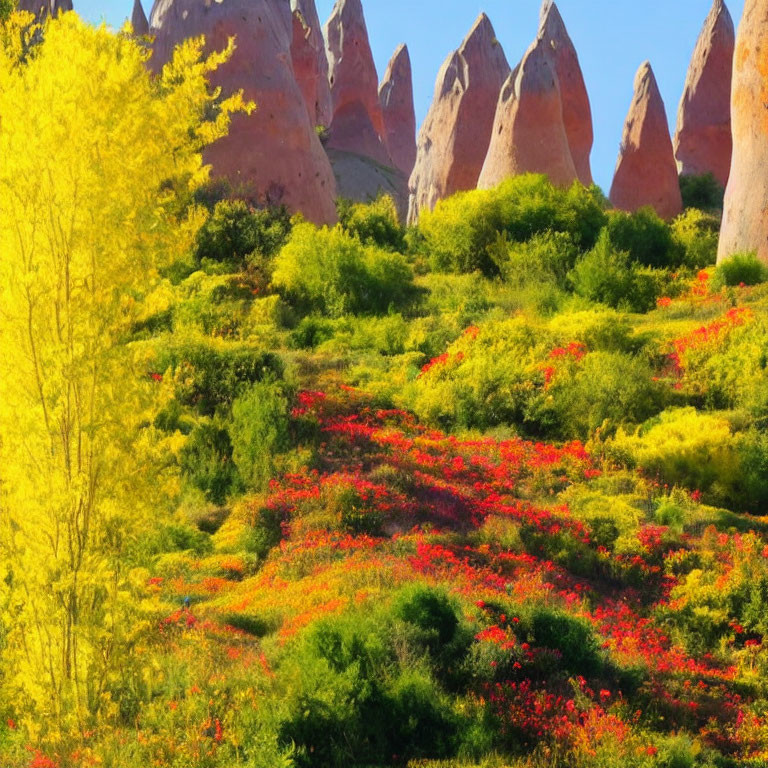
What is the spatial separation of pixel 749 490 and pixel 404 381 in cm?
550

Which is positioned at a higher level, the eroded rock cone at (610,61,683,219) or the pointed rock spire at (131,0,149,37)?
the pointed rock spire at (131,0,149,37)

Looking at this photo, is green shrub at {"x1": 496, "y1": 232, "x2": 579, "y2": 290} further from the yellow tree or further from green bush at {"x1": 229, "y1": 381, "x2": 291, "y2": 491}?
the yellow tree

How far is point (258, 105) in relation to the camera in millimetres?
25000

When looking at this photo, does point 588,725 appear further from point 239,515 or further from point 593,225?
point 593,225

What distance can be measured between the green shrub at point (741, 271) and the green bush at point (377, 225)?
895 cm

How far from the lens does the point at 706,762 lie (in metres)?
6.17

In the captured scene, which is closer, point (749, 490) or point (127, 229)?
point (127, 229)

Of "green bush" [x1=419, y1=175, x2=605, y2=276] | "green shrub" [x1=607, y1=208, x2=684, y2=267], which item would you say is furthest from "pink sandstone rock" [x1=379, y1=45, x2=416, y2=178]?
"green shrub" [x1=607, y1=208, x2=684, y2=267]

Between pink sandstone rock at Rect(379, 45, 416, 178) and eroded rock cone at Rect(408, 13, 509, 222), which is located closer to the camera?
eroded rock cone at Rect(408, 13, 509, 222)

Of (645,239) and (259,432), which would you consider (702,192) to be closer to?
(645,239)

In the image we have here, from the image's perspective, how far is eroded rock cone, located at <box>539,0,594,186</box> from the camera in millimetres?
36031

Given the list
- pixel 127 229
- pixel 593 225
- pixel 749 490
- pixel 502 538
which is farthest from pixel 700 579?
pixel 593 225

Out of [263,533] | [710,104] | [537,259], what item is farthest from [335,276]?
[710,104]

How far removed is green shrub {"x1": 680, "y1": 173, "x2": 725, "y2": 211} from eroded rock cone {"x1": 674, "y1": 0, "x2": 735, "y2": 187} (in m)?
1.70
